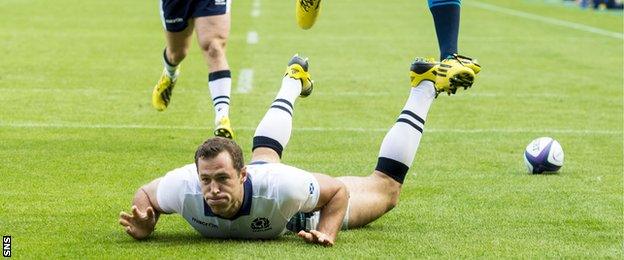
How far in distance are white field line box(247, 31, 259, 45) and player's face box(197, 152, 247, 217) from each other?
16416 mm

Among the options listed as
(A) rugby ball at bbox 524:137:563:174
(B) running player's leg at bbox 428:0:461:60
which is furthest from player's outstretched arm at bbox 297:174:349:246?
(A) rugby ball at bbox 524:137:563:174

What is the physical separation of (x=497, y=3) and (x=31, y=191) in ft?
112

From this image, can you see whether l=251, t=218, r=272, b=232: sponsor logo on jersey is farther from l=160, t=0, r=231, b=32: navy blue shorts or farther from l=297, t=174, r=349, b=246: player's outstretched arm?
l=160, t=0, r=231, b=32: navy blue shorts

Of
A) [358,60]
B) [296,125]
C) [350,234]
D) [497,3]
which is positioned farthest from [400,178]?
[497,3]

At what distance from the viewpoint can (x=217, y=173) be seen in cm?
704

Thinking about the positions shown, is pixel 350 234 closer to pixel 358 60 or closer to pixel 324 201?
pixel 324 201

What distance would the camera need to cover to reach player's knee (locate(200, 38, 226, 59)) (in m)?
11.6

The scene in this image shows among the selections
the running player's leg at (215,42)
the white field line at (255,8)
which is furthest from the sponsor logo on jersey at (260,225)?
the white field line at (255,8)

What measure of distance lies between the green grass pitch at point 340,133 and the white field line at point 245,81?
0.47 ft

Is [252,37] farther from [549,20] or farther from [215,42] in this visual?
[215,42]

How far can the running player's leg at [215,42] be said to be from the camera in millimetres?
11531

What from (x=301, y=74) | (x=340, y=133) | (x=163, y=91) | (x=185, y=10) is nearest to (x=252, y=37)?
(x=163, y=91)

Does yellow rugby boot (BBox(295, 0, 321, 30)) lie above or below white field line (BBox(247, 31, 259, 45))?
above

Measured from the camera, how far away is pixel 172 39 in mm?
12523
